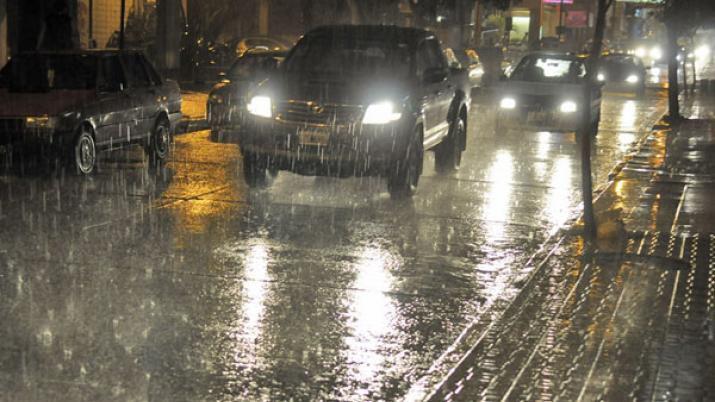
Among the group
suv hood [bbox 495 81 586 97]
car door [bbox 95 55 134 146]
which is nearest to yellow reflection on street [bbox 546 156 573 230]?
suv hood [bbox 495 81 586 97]

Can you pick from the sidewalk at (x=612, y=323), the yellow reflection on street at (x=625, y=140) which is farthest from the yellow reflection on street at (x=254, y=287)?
the yellow reflection on street at (x=625, y=140)

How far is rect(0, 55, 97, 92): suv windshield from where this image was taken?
15852 millimetres

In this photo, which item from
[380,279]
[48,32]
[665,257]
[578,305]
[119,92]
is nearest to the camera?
[578,305]

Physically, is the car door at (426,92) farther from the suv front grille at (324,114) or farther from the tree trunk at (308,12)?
the tree trunk at (308,12)

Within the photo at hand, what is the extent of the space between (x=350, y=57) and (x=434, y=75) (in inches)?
41.5

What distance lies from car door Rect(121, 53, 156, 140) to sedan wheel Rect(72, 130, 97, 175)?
0.92 metres

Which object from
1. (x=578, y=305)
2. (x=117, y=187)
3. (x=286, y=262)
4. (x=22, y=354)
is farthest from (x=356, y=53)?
(x=22, y=354)

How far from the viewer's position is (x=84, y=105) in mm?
15047

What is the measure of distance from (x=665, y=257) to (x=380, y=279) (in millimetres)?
2689

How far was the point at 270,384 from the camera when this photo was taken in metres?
6.49

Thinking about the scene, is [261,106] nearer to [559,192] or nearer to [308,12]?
[559,192]

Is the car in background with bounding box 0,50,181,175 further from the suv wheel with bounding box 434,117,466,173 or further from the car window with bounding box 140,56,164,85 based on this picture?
the suv wheel with bounding box 434,117,466,173

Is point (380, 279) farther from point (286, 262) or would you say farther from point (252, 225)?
point (252, 225)

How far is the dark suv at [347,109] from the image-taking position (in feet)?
44.6
